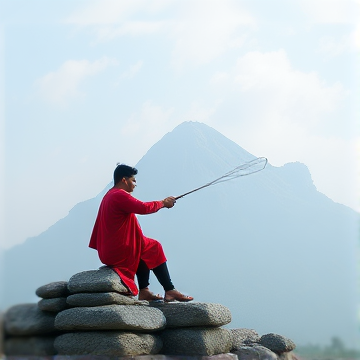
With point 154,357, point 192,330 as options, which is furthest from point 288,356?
point 154,357

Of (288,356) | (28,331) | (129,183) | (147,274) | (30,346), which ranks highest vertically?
(129,183)

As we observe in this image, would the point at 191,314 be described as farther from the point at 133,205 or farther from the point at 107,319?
the point at 133,205

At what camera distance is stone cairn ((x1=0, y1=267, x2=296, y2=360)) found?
5.53m

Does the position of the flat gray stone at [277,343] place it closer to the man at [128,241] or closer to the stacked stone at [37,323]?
the man at [128,241]

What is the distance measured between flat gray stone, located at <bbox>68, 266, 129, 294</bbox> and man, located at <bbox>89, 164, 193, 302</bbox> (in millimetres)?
88

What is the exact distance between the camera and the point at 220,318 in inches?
241

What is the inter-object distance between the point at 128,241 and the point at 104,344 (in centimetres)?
92

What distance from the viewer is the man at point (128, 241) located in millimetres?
5996

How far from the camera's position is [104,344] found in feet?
18.0

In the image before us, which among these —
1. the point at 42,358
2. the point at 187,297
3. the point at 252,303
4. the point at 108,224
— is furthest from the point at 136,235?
the point at 252,303

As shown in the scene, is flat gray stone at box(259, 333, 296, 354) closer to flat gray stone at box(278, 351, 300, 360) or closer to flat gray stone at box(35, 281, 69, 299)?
flat gray stone at box(278, 351, 300, 360)

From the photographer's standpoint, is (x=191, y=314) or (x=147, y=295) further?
(x=147, y=295)

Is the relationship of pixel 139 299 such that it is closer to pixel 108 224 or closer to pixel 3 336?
pixel 108 224

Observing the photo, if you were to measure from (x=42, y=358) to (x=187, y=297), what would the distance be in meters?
1.35
